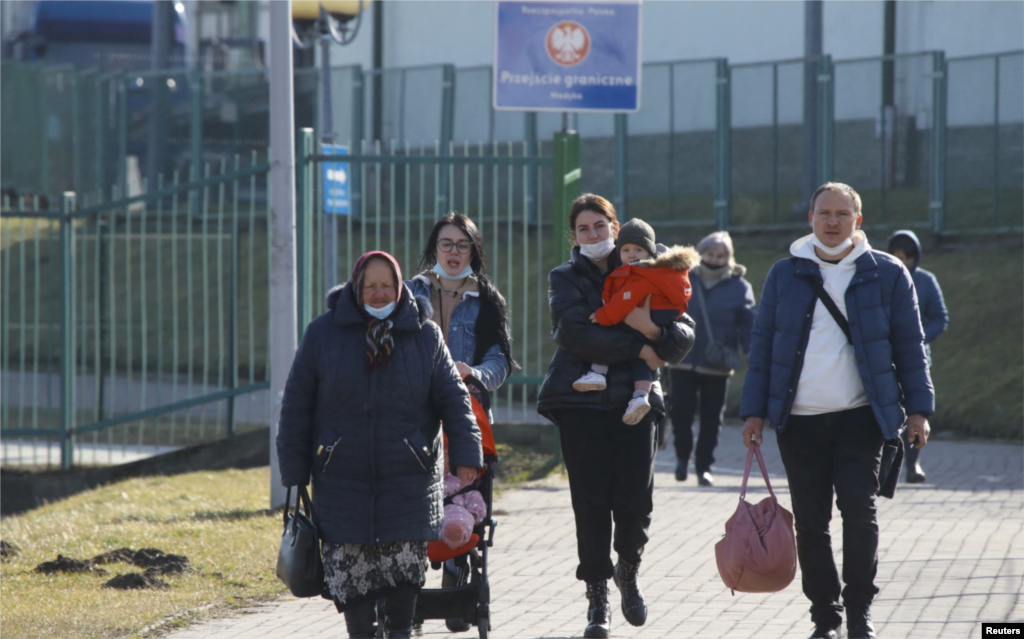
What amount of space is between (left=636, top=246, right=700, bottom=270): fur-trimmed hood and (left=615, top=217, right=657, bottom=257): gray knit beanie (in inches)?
2.0

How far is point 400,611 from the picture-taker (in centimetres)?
477

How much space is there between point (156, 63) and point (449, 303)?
18510mm

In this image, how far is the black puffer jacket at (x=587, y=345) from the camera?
534cm

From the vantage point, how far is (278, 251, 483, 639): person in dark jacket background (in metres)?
4.61

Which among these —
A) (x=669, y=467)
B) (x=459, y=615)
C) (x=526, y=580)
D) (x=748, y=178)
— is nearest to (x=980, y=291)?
(x=748, y=178)

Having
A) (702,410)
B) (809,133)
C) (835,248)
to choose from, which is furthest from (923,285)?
(809,133)

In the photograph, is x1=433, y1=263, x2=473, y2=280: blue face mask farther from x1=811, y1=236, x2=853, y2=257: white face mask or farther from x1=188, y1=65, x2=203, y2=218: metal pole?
x1=188, y1=65, x2=203, y2=218: metal pole

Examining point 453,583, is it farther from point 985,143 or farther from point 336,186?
point 985,143

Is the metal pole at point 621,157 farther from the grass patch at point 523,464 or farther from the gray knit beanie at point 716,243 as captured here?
the gray knit beanie at point 716,243

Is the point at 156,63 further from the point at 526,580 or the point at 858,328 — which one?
the point at 858,328

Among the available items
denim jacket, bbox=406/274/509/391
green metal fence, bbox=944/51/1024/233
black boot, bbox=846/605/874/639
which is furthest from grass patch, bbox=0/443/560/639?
green metal fence, bbox=944/51/1024/233

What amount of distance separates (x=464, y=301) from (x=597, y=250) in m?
0.59

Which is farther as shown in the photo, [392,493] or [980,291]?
[980,291]

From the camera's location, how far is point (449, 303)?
5.61 metres
